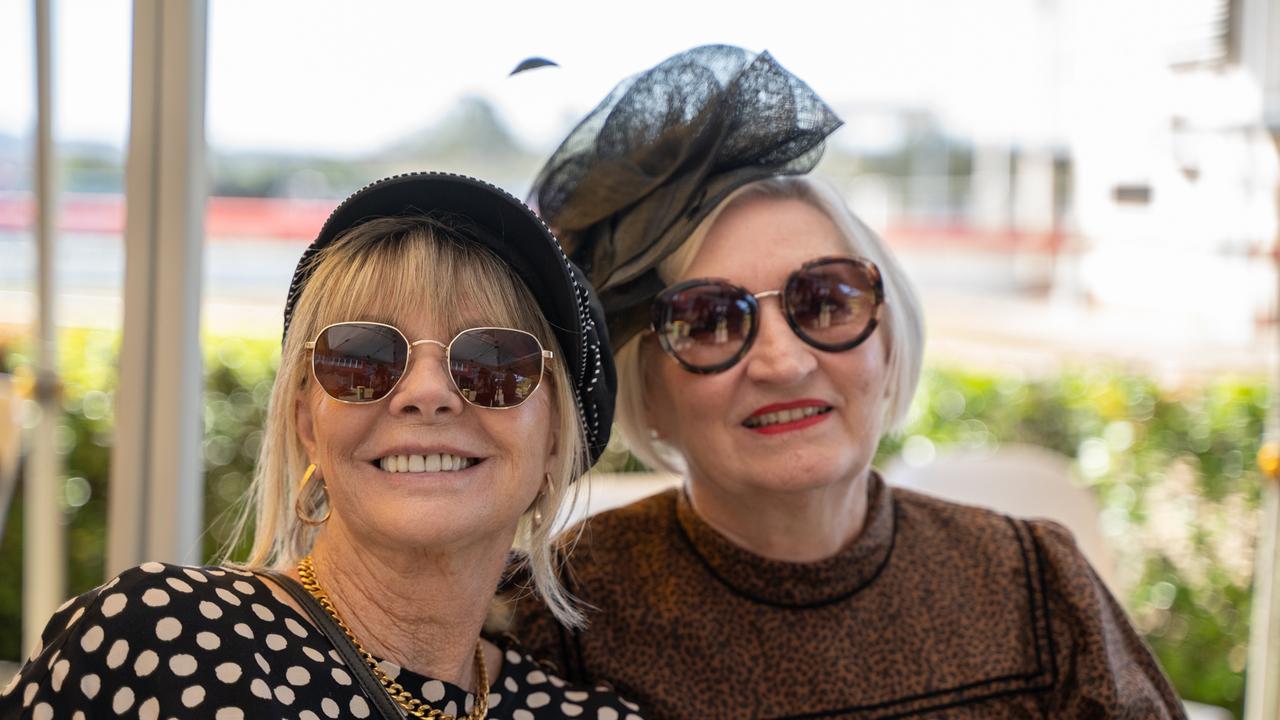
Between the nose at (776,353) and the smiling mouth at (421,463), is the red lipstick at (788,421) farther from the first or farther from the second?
the smiling mouth at (421,463)

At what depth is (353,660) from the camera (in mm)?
1626

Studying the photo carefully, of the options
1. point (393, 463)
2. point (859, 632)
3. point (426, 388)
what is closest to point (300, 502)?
point (393, 463)

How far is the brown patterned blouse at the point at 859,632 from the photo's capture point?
6.83 ft

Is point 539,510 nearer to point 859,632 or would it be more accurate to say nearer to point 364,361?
point 364,361

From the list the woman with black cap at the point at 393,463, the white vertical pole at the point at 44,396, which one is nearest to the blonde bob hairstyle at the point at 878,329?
the woman with black cap at the point at 393,463

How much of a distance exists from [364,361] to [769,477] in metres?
0.76

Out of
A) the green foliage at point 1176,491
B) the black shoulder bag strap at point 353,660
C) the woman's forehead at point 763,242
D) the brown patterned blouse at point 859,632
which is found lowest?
the green foliage at point 1176,491

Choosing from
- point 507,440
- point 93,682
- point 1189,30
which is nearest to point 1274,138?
point 1189,30

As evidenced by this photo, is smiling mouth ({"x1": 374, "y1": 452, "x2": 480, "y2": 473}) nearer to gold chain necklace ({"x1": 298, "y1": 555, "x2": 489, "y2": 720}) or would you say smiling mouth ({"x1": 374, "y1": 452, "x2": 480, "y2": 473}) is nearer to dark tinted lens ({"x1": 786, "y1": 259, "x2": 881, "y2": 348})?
gold chain necklace ({"x1": 298, "y1": 555, "x2": 489, "y2": 720})

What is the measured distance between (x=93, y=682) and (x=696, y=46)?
1.42 metres

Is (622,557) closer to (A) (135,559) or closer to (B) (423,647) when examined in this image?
(B) (423,647)

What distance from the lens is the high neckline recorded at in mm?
2150

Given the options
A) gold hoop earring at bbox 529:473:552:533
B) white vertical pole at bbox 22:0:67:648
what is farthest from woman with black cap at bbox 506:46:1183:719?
white vertical pole at bbox 22:0:67:648

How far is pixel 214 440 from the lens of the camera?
229 inches
